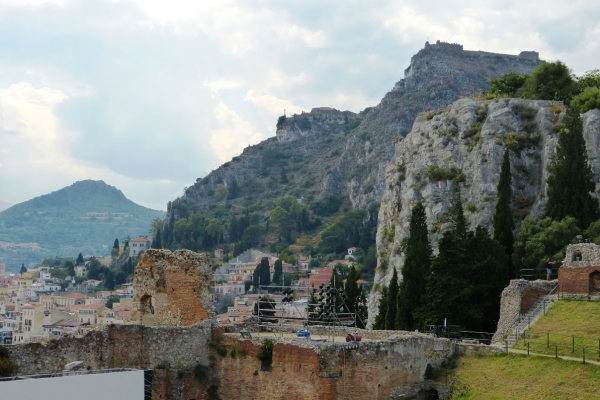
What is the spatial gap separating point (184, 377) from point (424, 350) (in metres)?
8.86

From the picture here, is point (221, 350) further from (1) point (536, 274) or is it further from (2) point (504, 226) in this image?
(2) point (504, 226)

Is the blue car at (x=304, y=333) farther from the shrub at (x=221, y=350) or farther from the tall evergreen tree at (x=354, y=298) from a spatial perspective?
the tall evergreen tree at (x=354, y=298)

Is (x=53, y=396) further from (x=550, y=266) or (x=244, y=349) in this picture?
(x=550, y=266)

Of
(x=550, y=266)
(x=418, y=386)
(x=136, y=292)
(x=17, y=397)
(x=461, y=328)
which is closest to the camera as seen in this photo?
(x=17, y=397)

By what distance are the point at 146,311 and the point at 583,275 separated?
18.2m

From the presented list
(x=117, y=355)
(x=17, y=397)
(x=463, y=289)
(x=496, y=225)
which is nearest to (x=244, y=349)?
(x=117, y=355)

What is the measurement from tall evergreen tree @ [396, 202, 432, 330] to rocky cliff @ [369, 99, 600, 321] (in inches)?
470

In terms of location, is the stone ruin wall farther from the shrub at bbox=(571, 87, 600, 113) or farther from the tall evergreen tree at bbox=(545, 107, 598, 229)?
the shrub at bbox=(571, 87, 600, 113)

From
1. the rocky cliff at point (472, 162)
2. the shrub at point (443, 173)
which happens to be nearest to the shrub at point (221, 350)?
the rocky cliff at point (472, 162)

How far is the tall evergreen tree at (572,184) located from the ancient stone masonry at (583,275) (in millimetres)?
10617

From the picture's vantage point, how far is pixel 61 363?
31.3 m

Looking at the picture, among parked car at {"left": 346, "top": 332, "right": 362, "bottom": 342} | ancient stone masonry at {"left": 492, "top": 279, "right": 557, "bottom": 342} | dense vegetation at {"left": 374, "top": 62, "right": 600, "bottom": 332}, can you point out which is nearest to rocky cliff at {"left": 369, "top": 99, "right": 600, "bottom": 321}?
dense vegetation at {"left": 374, "top": 62, "right": 600, "bottom": 332}

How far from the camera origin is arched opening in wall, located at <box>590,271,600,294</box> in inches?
1556

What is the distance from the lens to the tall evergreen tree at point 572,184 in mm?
51344
